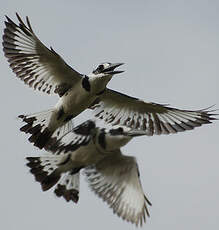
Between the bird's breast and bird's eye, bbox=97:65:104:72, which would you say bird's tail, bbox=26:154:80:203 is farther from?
bird's eye, bbox=97:65:104:72

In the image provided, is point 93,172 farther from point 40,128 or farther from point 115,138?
point 40,128

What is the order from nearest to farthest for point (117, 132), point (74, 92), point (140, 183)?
point (117, 132), point (140, 183), point (74, 92)

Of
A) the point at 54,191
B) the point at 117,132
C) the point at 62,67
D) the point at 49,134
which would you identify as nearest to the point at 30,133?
the point at 49,134

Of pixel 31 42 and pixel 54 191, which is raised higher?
pixel 31 42

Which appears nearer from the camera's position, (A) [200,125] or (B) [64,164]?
(B) [64,164]

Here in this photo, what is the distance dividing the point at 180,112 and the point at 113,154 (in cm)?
229

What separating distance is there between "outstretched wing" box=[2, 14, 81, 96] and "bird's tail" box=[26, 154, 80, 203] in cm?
196

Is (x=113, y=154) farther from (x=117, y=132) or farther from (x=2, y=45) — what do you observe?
(x=2, y=45)

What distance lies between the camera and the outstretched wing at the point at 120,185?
948cm

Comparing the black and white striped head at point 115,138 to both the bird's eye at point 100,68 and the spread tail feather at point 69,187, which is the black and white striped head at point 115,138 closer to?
the spread tail feather at point 69,187

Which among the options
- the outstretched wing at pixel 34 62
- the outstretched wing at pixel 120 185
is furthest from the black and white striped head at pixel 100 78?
the outstretched wing at pixel 120 185

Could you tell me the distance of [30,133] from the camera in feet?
37.4

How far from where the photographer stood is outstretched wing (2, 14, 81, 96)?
1136 centimetres

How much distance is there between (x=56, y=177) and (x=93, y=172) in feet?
1.47
